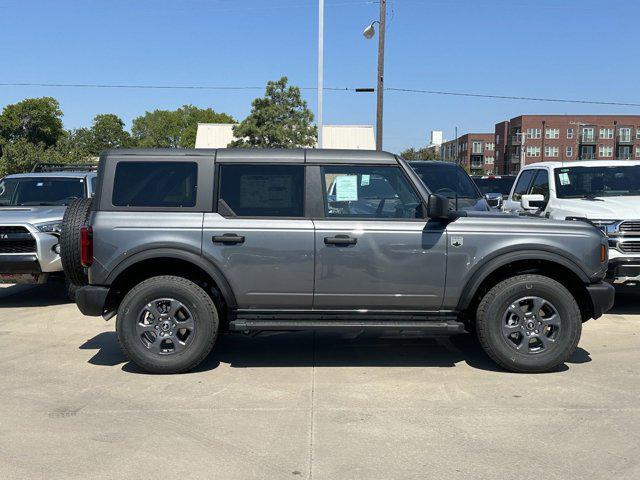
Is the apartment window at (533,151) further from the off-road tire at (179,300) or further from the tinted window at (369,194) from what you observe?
the off-road tire at (179,300)

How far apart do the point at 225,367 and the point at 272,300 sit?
0.89 metres

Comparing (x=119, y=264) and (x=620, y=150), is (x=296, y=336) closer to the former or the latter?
(x=119, y=264)

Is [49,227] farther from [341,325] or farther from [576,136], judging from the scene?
Result: [576,136]

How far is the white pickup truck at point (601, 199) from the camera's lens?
7.52 metres

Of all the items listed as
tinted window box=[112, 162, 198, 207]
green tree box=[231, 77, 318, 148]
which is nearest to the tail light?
tinted window box=[112, 162, 198, 207]

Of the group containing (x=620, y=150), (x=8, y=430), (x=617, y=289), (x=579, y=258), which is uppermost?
(x=620, y=150)

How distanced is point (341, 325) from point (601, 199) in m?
4.90

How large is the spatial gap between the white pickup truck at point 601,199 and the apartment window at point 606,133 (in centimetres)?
9133

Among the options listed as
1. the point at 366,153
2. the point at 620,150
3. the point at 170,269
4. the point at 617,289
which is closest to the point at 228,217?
the point at 170,269

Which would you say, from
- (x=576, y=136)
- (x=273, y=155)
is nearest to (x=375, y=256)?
(x=273, y=155)

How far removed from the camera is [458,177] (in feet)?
34.3

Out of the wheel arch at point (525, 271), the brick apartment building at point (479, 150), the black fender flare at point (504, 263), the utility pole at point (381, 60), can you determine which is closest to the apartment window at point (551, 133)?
the brick apartment building at point (479, 150)

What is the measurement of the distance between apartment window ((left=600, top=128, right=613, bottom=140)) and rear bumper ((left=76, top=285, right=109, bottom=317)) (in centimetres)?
9812

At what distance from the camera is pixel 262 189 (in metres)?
5.61
